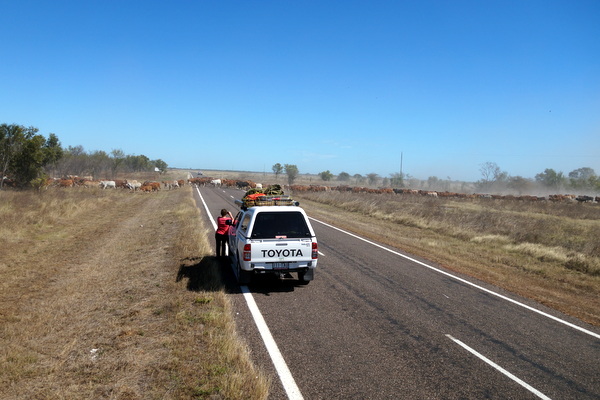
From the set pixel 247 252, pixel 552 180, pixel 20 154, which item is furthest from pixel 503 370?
pixel 552 180

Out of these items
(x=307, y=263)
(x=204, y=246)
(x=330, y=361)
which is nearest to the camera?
(x=330, y=361)

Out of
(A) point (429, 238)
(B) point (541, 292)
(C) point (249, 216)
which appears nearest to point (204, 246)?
(C) point (249, 216)

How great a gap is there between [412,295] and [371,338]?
9.21 ft

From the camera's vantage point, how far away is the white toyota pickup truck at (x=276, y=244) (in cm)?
835

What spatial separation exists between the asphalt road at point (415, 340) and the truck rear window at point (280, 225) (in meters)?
1.25

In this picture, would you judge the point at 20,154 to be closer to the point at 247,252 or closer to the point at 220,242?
the point at 220,242

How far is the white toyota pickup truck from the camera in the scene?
27.4 ft

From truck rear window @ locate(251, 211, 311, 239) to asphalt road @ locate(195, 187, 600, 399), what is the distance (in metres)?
1.25

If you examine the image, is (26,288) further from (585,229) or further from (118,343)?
(585,229)

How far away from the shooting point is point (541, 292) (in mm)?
9875

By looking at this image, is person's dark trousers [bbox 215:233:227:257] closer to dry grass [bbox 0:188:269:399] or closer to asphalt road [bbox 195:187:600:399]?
dry grass [bbox 0:188:269:399]

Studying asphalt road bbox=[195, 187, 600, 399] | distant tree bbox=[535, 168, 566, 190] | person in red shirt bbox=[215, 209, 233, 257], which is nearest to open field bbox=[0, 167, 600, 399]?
person in red shirt bbox=[215, 209, 233, 257]

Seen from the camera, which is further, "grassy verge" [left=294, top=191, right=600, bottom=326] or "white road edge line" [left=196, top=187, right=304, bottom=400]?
"grassy verge" [left=294, top=191, right=600, bottom=326]

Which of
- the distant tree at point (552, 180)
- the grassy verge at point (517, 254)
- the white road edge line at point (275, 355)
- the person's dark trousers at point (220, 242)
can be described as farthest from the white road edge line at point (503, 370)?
the distant tree at point (552, 180)
